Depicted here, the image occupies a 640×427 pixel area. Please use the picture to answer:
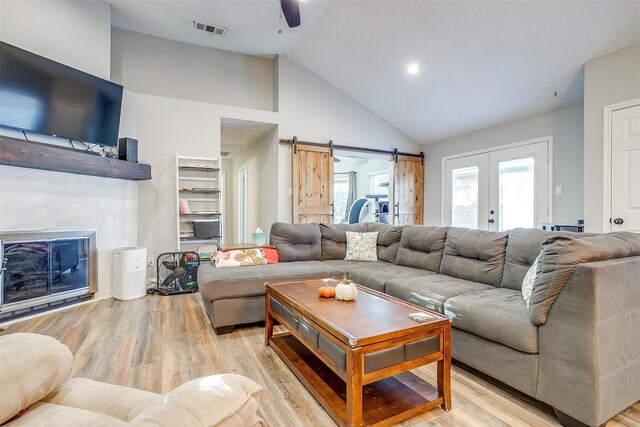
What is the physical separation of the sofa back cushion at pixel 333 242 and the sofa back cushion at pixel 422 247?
74cm

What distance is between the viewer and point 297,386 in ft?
6.56

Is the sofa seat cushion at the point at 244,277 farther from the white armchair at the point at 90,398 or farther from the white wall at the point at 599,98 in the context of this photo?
the white wall at the point at 599,98

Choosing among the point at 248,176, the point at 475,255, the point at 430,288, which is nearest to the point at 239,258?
the point at 430,288

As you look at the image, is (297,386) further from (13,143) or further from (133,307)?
(13,143)

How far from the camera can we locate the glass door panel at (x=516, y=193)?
4.89m

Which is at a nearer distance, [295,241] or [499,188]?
[295,241]

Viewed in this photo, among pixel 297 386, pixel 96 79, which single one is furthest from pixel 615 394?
pixel 96 79

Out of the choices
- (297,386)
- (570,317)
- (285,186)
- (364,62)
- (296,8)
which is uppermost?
(364,62)

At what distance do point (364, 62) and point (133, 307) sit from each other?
4663 mm

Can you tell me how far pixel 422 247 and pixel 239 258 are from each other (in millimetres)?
1967

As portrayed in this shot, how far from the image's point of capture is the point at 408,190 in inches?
261

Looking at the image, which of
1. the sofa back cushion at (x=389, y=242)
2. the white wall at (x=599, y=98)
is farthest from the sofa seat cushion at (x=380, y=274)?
the white wall at (x=599, y=98)

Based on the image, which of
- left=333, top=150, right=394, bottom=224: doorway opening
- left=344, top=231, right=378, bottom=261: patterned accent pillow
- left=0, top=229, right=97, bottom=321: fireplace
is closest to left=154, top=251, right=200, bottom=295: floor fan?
left=0, top=229, right=97, bottom=321: fireplace

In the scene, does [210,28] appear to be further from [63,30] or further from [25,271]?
[25,271]
